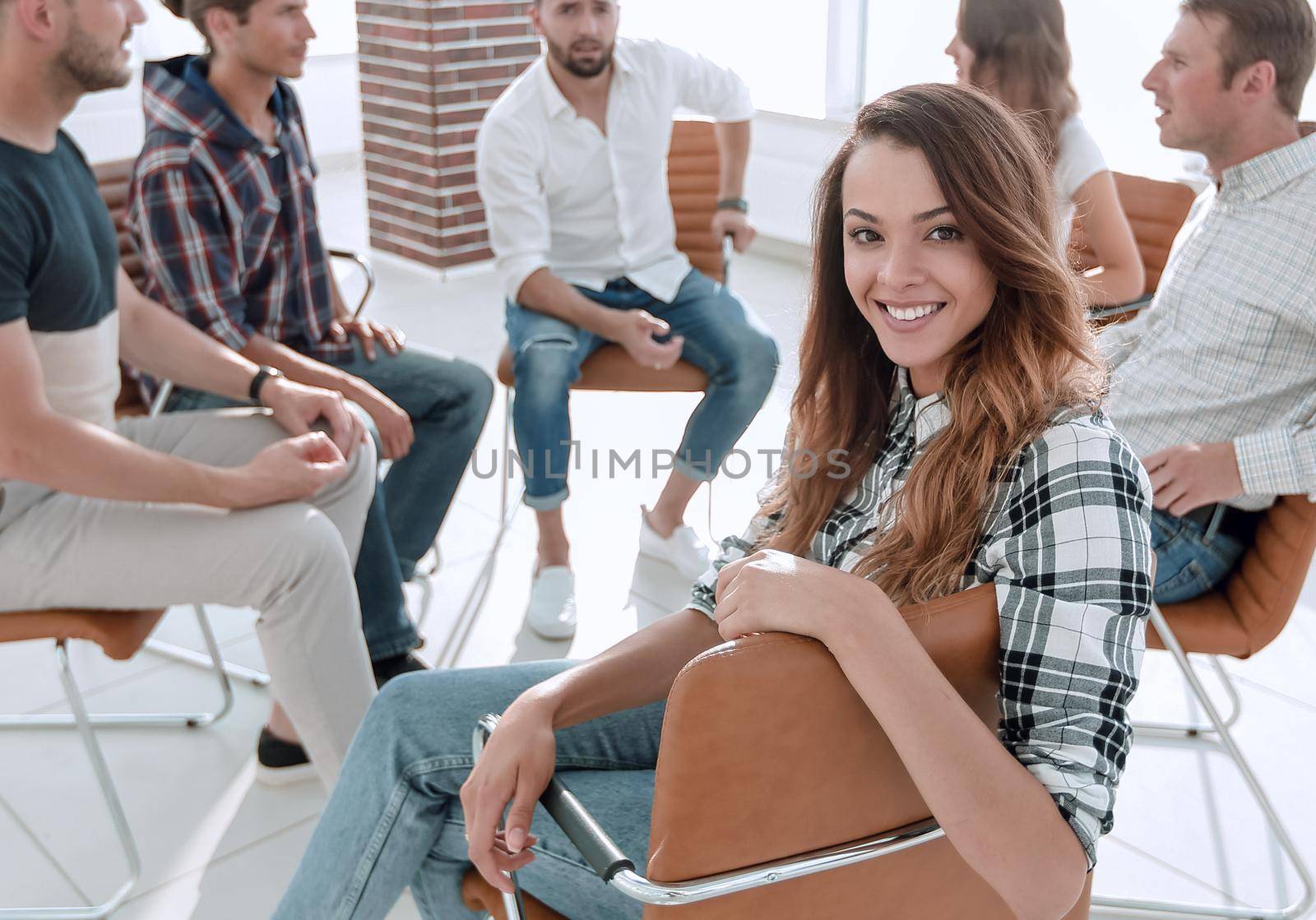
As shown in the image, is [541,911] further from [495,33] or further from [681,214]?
[495,33]

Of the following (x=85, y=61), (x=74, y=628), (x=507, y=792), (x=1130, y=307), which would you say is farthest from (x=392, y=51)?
(x=507, y=792)

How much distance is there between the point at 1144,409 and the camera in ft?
6.72

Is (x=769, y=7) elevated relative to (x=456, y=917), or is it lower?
elevated

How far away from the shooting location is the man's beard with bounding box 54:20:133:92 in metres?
1.86

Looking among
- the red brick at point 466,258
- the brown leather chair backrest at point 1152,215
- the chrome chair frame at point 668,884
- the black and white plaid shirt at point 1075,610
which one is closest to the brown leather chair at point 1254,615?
the chrome chair frame at point 668,884

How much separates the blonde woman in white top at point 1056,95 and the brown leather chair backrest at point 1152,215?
0.41ft

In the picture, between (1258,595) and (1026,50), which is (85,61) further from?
(1258,595)

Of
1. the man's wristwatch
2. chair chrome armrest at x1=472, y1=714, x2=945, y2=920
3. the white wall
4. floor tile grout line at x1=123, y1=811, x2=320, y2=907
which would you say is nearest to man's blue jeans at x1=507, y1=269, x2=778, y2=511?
the man's wristwatch

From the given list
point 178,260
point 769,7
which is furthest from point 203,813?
point 769,7

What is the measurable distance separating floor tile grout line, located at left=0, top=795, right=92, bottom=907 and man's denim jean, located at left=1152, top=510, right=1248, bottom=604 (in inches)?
69.1

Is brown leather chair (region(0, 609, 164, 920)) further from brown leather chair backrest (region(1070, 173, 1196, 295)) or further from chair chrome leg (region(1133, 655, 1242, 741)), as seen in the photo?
brown leather chair backrest (region(1070, 173, 1196, 295))

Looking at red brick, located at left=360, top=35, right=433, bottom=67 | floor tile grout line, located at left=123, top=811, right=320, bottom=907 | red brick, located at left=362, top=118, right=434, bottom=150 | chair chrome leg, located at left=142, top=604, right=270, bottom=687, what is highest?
red brick, located at left=360, top=35, right=433, bottom=67

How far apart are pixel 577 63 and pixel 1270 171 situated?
159 cm

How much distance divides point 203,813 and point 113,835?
15 centimetres
